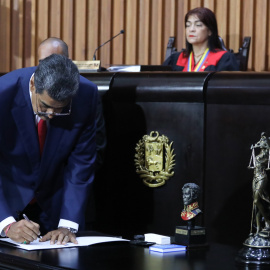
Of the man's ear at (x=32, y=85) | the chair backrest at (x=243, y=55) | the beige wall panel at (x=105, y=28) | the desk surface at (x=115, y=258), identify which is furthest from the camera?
the beige wall panel at (x=105, y=28)

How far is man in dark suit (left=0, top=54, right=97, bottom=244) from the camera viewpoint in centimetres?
293

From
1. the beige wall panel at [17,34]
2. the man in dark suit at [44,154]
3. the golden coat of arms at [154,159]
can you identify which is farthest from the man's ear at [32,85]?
the beige wall panel at [17,34]

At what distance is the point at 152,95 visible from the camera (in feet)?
11.6

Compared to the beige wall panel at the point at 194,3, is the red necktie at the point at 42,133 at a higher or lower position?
lower

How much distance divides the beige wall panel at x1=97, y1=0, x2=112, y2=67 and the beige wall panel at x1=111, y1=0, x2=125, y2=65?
4cm

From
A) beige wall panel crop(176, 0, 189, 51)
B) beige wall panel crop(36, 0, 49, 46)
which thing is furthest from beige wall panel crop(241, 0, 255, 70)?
beige wall panel crop(36, 0, 49, 46)

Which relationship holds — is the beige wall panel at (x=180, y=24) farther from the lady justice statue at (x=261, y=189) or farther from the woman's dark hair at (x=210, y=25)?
the lady justice statue at (x=261, y=189)

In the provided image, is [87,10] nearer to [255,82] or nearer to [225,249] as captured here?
[255,82]

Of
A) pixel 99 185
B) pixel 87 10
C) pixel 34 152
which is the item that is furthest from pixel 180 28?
pixel 34 152

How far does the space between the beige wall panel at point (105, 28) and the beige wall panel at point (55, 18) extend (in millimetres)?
440

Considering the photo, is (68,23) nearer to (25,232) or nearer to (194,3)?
(194,3)

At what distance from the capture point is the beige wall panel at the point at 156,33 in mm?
6500

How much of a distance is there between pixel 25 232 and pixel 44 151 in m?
0.44

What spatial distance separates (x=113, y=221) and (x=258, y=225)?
1.34m
